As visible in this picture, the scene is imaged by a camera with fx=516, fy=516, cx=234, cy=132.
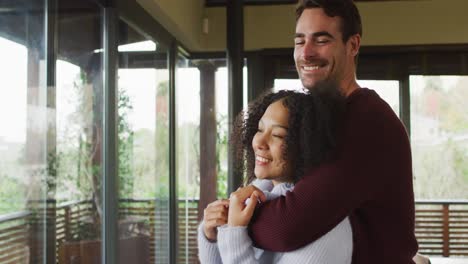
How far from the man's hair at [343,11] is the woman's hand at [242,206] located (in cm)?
37

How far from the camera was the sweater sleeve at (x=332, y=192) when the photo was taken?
32.4 inches

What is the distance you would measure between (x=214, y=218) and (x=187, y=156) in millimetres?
3434

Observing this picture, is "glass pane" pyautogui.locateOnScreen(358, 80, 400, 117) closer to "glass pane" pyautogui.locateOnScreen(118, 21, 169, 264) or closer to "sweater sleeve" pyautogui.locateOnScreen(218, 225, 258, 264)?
"glass pane" pyautogui.locateOnScreen(118, 21, 169, 264)

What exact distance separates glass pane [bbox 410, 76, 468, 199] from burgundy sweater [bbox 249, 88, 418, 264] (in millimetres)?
3783

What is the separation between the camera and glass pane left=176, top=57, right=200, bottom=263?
Result: 158 inches

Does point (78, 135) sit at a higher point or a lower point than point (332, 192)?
higher

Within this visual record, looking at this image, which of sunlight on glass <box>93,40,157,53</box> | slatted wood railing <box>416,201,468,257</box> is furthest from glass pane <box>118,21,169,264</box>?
slatted wood railing <box>416,201,468,257</box>

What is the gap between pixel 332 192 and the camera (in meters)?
0.83

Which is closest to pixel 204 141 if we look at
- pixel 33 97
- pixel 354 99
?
pixel 33 97

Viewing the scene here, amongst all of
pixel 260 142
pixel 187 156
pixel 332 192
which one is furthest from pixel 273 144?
pixel 187 156

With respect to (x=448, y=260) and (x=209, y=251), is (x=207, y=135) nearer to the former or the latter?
(x=448, y=260)

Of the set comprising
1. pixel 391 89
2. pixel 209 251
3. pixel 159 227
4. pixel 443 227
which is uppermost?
pixel 391 89

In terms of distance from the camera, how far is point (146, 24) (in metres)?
2.93

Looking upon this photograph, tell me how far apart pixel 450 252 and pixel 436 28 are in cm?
200
